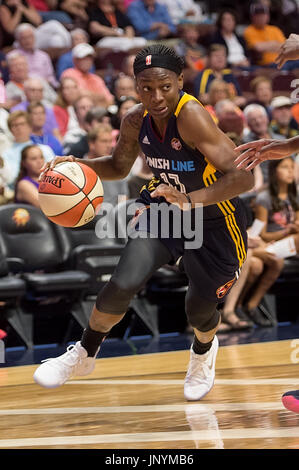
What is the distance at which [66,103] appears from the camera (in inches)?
407

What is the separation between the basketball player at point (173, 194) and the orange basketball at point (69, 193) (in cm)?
9

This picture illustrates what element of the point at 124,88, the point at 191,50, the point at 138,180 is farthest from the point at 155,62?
the point at 191,50

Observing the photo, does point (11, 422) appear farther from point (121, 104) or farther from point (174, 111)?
point (121, 104)

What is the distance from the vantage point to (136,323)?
8078 mm

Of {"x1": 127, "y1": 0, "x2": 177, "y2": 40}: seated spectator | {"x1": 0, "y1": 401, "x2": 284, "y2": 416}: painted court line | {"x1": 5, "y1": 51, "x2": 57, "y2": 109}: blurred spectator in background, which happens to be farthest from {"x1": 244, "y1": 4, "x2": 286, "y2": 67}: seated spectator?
{"x1": 0, "y1": 401, "x2": 284, "y2": 416}: painted court line

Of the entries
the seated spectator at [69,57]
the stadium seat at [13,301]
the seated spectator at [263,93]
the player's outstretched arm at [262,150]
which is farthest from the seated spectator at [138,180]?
the player's outstretched arm at [262,150]

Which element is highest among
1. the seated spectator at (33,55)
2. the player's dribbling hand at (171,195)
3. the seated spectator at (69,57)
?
the seated spectator at (69,57)

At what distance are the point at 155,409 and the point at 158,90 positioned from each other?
1754 millimetres

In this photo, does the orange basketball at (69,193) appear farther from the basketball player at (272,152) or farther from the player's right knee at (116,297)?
the basketball player at (272,152)

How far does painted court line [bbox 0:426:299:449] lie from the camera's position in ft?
12.8

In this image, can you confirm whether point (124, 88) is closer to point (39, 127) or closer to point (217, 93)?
point (217, 93)

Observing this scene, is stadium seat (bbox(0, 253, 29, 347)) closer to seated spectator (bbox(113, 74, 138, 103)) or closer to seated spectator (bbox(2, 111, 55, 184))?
seated spectator (bbox(2, 111, 55, 184))

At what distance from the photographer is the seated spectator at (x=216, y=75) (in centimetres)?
1130

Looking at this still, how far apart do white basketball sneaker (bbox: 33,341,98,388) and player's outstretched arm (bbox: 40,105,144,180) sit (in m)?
1.05
